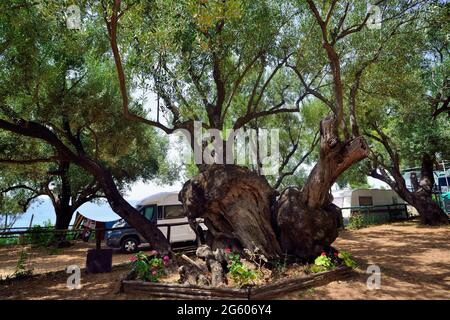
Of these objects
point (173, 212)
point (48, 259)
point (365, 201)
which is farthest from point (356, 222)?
point (48, 259)

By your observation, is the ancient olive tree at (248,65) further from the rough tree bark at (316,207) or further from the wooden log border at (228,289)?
the wooden log border at (228,289)

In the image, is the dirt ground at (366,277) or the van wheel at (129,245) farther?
the van wheel at (129,245)

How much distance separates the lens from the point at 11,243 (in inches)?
702

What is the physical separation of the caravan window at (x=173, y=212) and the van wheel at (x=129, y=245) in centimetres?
167

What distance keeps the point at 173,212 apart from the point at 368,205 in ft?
46.8

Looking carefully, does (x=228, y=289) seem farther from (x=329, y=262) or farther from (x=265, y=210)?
(x=265, y=210)

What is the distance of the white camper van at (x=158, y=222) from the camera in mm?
13172

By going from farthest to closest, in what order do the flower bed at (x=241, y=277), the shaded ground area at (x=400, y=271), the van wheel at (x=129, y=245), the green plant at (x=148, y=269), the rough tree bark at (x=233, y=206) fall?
the van wheel at (x=129, y=245) < the rough tree bark at (x=233, y=206) < the green plant at (x=148, y=269) < the shaded ground area at (x=400, y=271) < the flower bed at (x=241, y=277)

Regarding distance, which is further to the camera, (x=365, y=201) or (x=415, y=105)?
(x=365, y=201)

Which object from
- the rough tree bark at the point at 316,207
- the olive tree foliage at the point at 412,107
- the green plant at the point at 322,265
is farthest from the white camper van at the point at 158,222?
the olive tree foliage at the point at 412,107

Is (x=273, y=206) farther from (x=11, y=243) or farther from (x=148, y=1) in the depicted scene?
(x=11, y=243)

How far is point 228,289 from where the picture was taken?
518 cm
